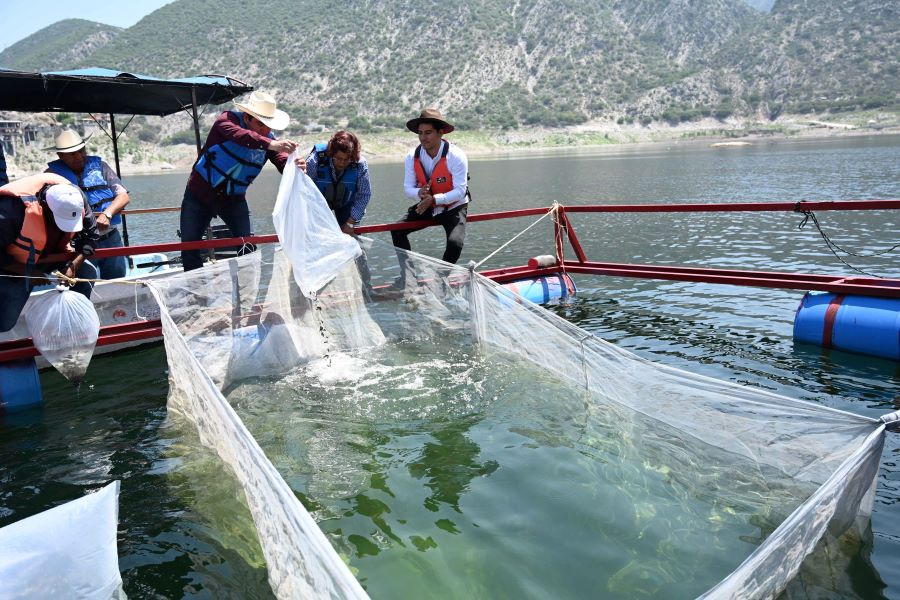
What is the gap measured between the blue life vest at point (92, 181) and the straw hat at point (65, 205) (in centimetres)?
224

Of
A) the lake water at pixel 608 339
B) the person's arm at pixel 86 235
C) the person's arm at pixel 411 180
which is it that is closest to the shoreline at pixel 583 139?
the lake water at pixel 608 339

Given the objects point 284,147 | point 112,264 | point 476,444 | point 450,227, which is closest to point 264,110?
point 284,147

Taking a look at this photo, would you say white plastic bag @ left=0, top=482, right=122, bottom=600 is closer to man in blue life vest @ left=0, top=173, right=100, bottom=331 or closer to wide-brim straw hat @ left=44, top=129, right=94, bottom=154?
man in blue life vest @ left=0, top=173, right=100, bottom=331

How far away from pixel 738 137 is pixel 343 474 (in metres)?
123

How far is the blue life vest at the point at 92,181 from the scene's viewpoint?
767cm

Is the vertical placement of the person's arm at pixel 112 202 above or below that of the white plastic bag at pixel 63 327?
above

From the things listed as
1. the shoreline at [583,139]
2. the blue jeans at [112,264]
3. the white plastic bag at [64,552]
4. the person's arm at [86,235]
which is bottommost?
the white plastic bag at [64,552]

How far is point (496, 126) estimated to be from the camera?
132 m

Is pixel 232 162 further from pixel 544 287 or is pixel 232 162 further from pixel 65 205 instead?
pixel 544 287

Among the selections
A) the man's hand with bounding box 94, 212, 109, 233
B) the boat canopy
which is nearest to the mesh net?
the man's hand with bounding box 94, 212, 109, 233

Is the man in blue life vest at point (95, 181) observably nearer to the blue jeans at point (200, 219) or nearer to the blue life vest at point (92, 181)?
the blue life vest at point (92, 181)

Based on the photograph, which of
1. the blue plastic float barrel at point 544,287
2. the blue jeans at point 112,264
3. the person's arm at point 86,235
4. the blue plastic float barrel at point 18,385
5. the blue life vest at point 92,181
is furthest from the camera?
the blue plastic float barrel at point 544,287

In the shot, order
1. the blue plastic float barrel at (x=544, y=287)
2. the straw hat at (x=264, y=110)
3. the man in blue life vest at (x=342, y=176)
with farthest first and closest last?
the blue plastic float barrel at (x=544, y=287) < the man in blue life vest at (x=342, y=176) < the straw hat at (x=264, y=110)

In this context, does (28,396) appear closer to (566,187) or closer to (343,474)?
(343,474)
